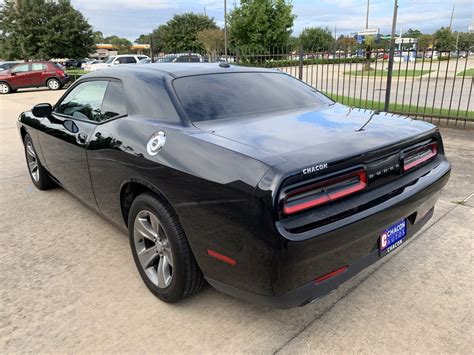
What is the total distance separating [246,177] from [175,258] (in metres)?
0.80

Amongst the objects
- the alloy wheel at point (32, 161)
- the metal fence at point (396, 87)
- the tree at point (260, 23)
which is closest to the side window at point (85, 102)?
the alloy wheel at point (32, 161)

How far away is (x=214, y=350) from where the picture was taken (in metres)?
2.24

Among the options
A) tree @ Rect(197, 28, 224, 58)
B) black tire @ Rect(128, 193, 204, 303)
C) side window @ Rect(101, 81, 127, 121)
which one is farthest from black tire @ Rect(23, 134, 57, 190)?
tree @ Rect(197, 28, 224, 58)

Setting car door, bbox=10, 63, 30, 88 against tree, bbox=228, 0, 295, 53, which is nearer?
car door, bbox=10, 63, 30, 88

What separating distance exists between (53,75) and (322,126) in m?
21.2

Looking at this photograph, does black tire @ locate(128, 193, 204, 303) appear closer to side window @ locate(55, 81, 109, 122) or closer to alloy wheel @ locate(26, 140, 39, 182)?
side window @ locate(55, 81, 109, 122)

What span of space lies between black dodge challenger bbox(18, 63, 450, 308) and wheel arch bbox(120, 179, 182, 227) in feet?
0.03

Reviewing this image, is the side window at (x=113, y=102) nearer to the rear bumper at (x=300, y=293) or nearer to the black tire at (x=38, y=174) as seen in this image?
the rear bumper at (x=300, y=293)

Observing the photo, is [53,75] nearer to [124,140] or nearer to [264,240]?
[124,140]

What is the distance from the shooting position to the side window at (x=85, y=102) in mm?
3375

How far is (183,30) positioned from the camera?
65.1 m

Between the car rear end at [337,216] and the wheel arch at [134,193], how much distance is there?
0.77 m

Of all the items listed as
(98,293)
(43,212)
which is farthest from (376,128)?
(43,212)

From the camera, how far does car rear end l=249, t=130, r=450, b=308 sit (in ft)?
6.18
